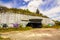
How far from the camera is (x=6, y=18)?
24.7m

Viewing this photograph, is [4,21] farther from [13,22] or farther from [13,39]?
[13,39]

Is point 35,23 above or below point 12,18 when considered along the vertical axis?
below

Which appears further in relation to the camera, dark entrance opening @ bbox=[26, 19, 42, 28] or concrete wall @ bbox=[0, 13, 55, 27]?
dark entrance opening @ bbox=[26, 19, 42, 28]

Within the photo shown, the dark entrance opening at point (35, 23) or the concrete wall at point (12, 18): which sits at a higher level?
the concrete wall at point (12, 18)

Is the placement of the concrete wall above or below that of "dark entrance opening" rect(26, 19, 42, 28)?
above

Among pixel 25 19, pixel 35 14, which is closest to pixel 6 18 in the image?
pixel 25 19

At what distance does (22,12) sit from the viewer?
2741 centimetres

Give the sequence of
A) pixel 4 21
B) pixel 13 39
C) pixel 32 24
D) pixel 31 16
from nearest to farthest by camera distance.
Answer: pixel 13 39, pixel 4 21, pixel 32 24, pixel 31 16

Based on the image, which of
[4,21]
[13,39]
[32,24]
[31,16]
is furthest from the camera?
[31,16]

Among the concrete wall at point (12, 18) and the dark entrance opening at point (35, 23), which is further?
the dark entrance opening at point (35, 23)

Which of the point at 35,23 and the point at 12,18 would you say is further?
the point at 35,23

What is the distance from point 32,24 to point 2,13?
15.3 feet

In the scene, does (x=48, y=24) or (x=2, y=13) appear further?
(x=48, y=24)

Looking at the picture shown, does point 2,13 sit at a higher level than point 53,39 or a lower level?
higher
